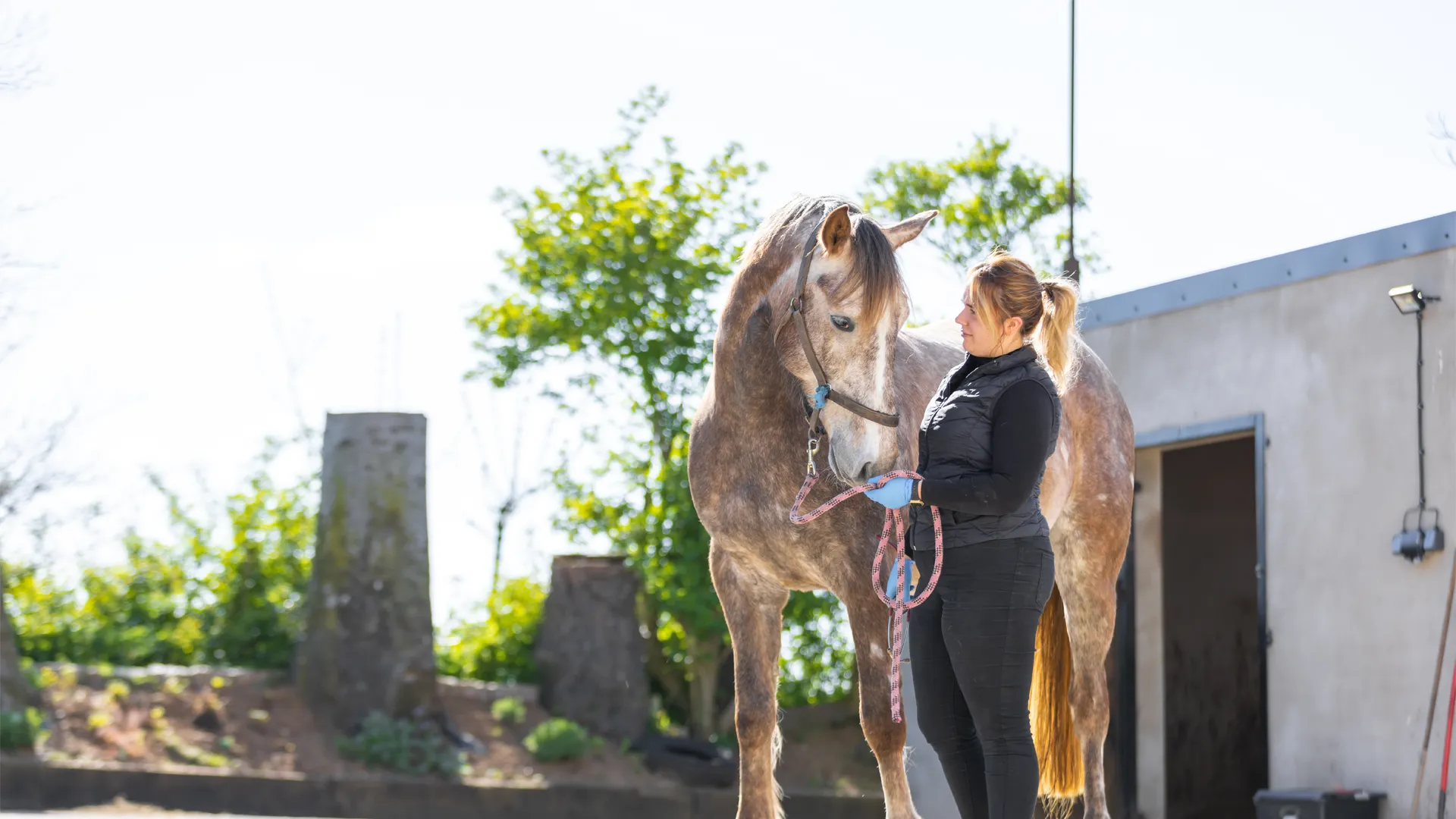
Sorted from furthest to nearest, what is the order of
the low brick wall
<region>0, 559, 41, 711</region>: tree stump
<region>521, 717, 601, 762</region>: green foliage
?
<region>521, 717, 601, 762</region>: green foliage, <region>0, 559, 41, 711</region>: tree stump, the low brick wall

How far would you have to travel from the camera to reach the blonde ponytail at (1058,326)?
364 centimetres

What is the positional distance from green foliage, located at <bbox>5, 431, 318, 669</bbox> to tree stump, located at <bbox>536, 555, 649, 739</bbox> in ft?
6.07

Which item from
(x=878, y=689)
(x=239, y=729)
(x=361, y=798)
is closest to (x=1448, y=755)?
(x=878, y=689)

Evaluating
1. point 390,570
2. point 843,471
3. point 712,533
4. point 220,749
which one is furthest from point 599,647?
point 843,471

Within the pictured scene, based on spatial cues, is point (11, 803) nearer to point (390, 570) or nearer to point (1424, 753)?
point (390, 570)

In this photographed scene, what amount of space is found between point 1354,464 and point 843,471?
457 cm

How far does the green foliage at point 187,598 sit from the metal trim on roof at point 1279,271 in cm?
594

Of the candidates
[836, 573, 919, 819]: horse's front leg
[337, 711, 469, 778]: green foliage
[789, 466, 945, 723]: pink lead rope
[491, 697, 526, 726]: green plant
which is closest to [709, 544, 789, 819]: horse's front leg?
[836, 573, 919, 819]: horse's front leg

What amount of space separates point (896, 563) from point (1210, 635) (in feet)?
20.9

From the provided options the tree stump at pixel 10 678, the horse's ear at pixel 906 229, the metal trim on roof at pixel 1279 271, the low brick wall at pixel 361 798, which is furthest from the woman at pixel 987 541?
the tree stump at pixel 10 678

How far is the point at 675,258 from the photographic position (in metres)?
12.6

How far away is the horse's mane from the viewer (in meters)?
3.46

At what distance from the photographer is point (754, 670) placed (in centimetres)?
407

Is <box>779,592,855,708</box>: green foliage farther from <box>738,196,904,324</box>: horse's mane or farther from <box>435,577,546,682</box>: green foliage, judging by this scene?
<box>738,196,904,324</box>: horse's mane
